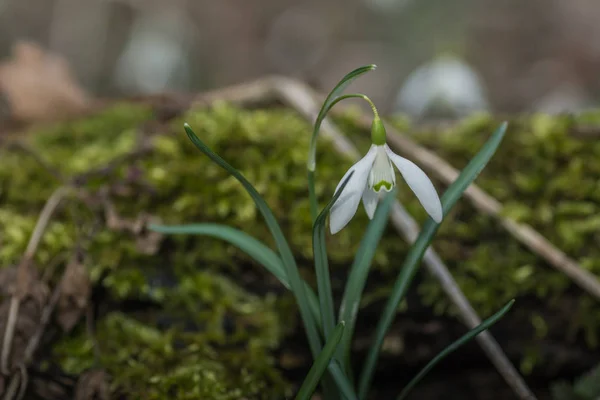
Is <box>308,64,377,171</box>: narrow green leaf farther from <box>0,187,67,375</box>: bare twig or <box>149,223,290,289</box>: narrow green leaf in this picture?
<box>0,187,67,375</box>: bare twig

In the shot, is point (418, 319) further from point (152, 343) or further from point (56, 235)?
point (56, 235)

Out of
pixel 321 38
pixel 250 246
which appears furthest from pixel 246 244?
pixel 321 38

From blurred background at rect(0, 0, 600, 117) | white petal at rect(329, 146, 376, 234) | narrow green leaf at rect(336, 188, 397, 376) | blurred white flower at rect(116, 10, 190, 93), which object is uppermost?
blurred background at rect(0, 0, 600, 117)

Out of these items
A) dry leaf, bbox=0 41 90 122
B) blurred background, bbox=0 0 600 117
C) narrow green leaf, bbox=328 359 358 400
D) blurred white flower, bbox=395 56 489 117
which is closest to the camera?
narrow green leaf, bbox=328 359 358 400

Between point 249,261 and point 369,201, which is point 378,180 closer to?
point 369,201

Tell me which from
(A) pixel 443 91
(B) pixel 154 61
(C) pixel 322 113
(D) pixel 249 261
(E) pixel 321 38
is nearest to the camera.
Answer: (C) pixel 322 113

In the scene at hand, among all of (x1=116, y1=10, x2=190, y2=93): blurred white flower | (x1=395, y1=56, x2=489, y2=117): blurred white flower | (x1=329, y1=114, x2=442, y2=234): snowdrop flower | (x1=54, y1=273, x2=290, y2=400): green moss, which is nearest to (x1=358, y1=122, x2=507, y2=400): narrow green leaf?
(x1=329, y1=114, x2=442, y2=234): snowdrop flower
